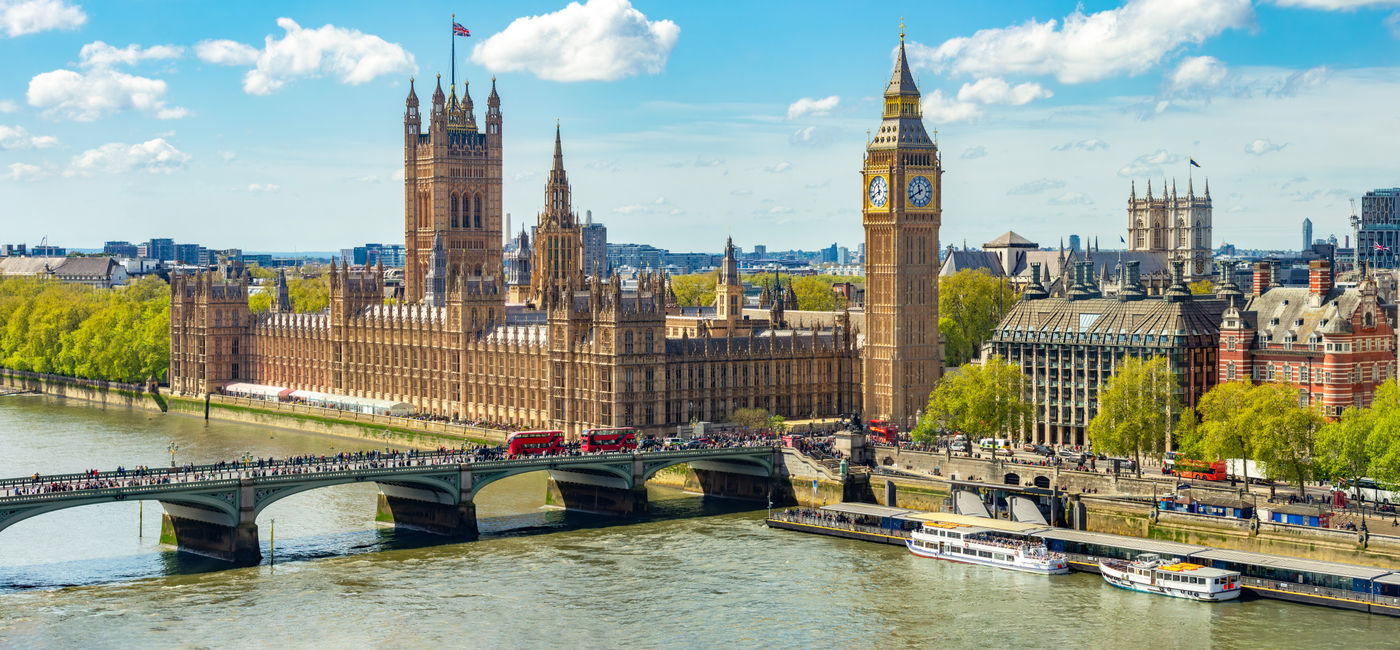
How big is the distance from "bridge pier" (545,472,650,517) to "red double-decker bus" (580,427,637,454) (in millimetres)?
2744

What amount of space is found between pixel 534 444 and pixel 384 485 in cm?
1138

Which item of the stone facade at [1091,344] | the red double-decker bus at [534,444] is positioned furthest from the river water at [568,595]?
the stone facade at [1091,344]

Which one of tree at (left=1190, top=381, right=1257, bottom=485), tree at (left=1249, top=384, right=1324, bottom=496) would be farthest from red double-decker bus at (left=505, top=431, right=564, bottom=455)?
tree at (left=1249, top=384, right=1324, bottom=496)

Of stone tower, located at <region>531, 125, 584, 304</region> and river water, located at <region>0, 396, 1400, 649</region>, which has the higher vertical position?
stone tower, located at <region>531, 125, 584, 304</region>

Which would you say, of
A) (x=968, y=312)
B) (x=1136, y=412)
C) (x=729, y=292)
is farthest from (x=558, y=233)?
(x=1136, y=412)

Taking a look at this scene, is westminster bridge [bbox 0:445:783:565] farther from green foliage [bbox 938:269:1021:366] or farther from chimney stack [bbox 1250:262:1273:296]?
green foliage [bbox 938:269:1021:366]

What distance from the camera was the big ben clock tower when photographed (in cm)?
14738

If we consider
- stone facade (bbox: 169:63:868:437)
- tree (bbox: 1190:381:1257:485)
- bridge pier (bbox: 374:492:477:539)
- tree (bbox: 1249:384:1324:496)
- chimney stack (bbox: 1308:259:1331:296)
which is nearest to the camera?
tree (bbox: 1249:384:1324:496)

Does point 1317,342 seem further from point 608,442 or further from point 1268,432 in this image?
point 608,442

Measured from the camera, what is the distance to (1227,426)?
110 meters

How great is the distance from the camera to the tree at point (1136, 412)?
117062 mm

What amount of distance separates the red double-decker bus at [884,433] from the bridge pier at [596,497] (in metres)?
20.5

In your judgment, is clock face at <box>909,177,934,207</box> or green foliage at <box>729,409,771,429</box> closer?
green foliage at <box>729,409,771,429</box>

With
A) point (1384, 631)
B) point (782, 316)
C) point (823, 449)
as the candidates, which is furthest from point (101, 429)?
point (1384, 631)
